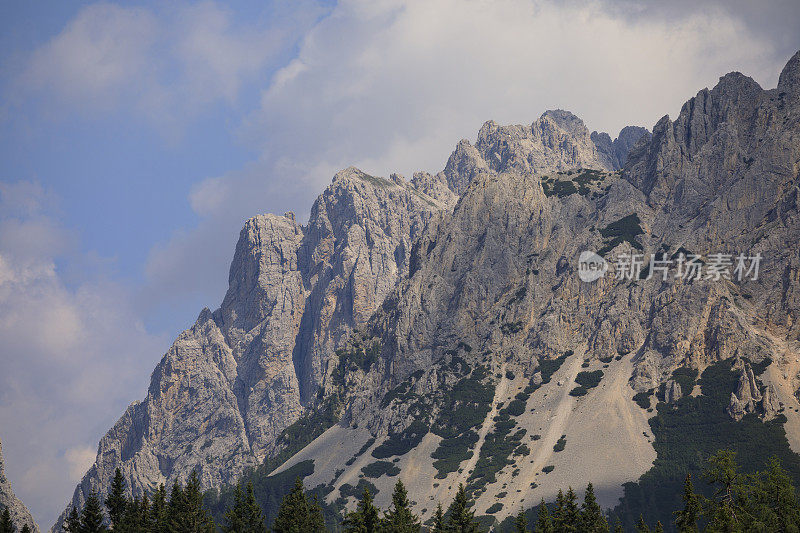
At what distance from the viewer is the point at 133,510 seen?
11725 cm

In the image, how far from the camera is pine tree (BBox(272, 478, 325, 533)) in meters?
105

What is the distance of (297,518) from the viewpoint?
107 meters

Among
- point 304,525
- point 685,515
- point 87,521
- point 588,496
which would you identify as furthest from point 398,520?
point 87,521

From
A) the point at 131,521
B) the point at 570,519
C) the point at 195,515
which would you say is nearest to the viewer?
the point at 570,519

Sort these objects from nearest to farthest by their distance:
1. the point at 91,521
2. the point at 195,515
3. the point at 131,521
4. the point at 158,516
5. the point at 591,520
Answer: the point at 591,520 → the point at 195,515 → the point at 91,521 → the point at 158,516 → the point at 131,521

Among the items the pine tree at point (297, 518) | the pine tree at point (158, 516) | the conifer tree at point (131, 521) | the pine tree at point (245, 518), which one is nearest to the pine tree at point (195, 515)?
the pine tree at point (245, 518)

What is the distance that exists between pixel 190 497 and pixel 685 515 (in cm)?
6231

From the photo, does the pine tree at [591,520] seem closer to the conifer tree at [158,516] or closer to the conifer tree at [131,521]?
the conifer tree at [158,516]

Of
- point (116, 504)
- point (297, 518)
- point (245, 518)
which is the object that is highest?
point (116, 504)

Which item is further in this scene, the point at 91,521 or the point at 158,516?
the point at 158,516

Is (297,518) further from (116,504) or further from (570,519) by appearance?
(570,519)

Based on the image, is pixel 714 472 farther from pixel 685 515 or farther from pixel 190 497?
pixel 190 497

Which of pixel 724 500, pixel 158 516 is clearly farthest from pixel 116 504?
pixel 724 500

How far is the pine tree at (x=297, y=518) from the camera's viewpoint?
105375mm
